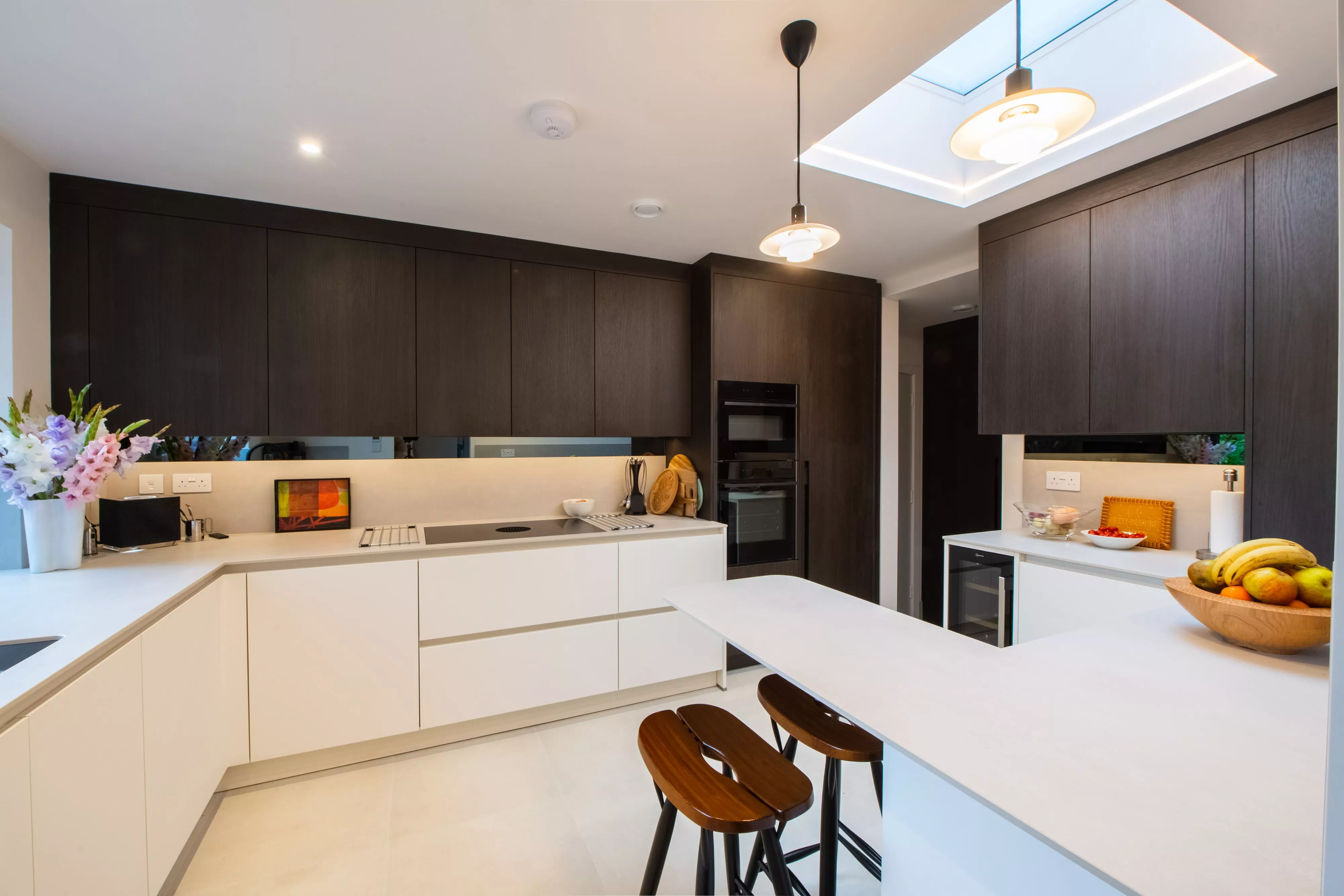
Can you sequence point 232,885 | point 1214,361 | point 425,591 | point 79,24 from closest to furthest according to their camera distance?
1. point 79,24
2. point 232,885
3. point 1214,361
4. point 425,591

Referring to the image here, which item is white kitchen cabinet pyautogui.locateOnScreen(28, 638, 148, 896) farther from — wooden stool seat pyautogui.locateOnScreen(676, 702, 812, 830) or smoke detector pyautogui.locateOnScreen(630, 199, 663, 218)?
→ smoke detector pyautogui.locateOnScreen(630, 199, 663, 218)

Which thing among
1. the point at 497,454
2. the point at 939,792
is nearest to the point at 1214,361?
the point at 939,792

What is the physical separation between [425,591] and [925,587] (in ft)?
13.1

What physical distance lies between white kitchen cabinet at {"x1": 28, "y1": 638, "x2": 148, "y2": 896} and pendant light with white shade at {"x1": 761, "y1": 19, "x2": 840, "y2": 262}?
202 cm

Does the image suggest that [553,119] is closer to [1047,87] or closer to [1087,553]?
[1047,87]

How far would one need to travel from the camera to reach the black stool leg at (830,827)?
1.33m

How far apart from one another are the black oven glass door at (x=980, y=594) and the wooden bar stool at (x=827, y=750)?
1440mm

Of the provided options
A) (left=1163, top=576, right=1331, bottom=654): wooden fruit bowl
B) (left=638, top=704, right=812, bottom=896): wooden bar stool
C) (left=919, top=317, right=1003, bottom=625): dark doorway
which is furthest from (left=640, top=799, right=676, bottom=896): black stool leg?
(left=919, top=317, right=1003, bottom=625): dark doorway

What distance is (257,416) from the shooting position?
260 centimetres

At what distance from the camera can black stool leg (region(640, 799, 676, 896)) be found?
132 cm

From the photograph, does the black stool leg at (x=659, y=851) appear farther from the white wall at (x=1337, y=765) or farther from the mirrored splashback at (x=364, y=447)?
the mirrored splashback at (x=364, y=447)

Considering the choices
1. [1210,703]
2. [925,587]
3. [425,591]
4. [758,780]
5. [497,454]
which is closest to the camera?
[1210,703]

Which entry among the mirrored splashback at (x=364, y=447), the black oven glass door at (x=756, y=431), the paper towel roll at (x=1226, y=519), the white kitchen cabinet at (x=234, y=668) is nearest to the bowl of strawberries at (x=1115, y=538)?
the paper towel roll at (x=1226, y=519)

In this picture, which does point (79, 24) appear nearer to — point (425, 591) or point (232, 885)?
point (425, 591)
